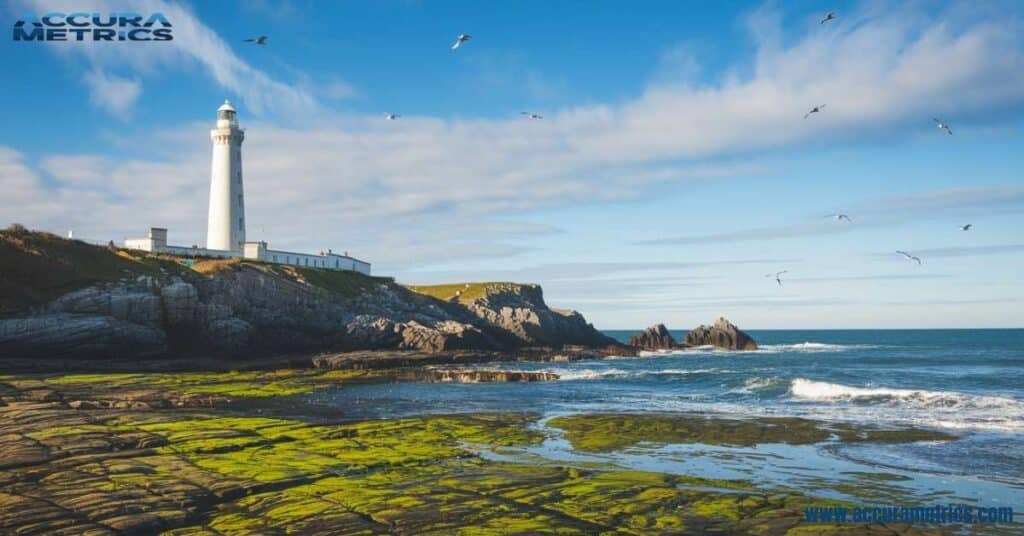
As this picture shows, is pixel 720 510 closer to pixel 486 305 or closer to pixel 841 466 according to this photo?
pixel 841 466

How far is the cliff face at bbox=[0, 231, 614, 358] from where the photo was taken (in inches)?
2292

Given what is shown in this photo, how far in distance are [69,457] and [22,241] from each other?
51805 mm

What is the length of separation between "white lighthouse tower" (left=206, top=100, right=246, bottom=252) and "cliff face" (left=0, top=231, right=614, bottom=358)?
871 cm

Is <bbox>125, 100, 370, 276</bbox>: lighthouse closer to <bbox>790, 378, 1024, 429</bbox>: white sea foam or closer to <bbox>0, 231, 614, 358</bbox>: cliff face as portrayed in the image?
<bbox>0, 231, 614, 358</bbox>: cliff face

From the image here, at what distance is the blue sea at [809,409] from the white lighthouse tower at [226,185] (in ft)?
122

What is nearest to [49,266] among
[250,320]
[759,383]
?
[250,320]

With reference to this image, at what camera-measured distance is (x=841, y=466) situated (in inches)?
950

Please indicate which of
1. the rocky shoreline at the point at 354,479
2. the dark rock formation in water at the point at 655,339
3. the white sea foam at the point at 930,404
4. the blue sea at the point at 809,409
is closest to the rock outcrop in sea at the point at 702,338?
the dark rock formation in water at the point at 655,339

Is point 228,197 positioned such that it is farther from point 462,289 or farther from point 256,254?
point 462,289

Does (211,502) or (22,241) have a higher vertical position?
(22,241)

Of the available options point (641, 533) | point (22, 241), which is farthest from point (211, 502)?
point (22, 241)

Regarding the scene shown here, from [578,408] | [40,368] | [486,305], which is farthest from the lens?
[486,305]

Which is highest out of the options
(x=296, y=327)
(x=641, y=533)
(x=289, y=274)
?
(x=289, y=274)

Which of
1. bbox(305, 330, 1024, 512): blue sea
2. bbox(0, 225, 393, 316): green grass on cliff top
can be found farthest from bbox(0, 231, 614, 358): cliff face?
A: bbox(305, 330, 1024, 512): blue sea
